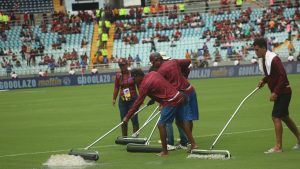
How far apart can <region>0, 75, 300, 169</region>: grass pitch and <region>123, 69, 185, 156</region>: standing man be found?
0.70m

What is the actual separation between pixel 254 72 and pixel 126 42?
13.2 meters

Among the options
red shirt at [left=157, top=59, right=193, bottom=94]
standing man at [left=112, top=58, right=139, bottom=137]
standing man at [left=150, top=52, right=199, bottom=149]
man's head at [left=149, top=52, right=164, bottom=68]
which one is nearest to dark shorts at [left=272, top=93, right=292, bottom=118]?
standing man at [left=150, top=52, right=199, bottom=149]

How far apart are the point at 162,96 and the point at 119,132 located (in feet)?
20.0

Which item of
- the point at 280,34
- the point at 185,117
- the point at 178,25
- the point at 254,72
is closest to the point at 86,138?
the point at 185,117

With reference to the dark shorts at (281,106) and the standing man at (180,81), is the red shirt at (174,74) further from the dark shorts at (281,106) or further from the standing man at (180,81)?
the dark shorts at (281,106)

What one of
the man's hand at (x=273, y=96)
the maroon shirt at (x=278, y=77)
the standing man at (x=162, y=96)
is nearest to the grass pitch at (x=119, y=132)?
the standing man at (x=162, y=96)

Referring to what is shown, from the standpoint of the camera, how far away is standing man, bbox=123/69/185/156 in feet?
45.4

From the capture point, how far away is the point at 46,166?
13.5 meters

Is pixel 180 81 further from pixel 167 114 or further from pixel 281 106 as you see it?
pixel 281 106

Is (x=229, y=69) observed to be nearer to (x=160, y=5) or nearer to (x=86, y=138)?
(x=160, y=5)

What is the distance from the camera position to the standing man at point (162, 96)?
45.4ft

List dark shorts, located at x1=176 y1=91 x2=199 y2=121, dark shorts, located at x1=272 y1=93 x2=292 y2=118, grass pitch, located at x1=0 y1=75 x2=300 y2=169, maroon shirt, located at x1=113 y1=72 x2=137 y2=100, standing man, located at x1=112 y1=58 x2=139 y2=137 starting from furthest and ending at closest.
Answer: maroon shirt, located at x1=113 y1=72 x2=137 y2=100, standing man, located at x1=112 y1=58 x2=139 y2=137, dark shorts, located at x1=176 y1=91 x2=199 y2=121, dark shorts, located at x1=272 y1=93 x2=292 y2=118, grass pitch, located at x1=0 y1=75 x2=300 y2=169

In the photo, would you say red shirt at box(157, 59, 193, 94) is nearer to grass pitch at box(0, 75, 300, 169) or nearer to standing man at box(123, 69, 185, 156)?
standing man at box(123, 69, 185, 156)

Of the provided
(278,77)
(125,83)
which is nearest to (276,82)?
(278,77)
